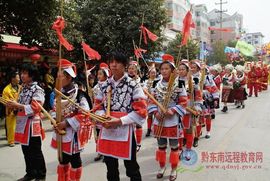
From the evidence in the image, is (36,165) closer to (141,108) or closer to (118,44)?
(141,108)

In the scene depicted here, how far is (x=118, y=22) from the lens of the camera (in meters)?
17.6

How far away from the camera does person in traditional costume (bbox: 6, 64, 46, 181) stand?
15.5ft

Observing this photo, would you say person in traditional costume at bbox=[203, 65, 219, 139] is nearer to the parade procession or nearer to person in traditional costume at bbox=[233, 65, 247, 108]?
the parade procession

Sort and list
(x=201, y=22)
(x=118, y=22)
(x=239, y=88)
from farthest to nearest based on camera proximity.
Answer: (x=201, y=22)
(x=118, y=22)
(x=239, y=88)

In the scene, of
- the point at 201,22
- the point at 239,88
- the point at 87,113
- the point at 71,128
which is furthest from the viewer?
the point at 201,22

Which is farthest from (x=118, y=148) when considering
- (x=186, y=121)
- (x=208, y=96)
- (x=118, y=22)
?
(x=118, y=22)

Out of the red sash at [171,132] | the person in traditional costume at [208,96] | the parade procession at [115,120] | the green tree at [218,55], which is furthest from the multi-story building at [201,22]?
the red sash at [171,132]

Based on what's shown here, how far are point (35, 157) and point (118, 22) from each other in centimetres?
1356

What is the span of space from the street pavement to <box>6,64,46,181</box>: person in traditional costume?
478 mm

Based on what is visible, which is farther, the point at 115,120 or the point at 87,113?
the point at 87,113

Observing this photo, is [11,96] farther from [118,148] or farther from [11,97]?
[118,148]

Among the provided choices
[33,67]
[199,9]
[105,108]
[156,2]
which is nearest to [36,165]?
[33,67]

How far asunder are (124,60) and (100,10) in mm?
14537

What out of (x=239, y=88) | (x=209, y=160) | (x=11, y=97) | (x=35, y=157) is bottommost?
(x=209, y=160)
